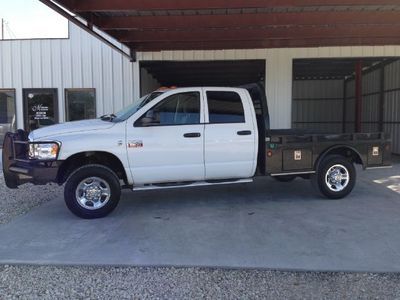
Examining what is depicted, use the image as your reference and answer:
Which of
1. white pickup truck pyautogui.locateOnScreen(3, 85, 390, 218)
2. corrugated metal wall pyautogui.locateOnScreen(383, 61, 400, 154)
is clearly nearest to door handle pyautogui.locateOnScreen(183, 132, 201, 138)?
white pickup truck pyautogui.locateOnScreen(3, 85, 390, 218)

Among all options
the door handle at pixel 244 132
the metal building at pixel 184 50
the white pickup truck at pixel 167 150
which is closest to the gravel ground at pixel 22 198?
the white pickup truck at pixel 167 150

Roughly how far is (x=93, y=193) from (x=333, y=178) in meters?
4.40

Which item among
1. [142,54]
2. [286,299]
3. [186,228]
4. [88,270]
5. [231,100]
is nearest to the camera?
[286,299]

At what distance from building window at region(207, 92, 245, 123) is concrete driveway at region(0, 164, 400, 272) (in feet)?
5.10

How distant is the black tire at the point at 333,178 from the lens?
7.98 m

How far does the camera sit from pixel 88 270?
15.5ft

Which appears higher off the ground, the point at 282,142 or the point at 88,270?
the point at 282,142

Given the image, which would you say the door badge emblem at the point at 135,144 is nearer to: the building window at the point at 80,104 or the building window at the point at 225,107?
the building window at the point at 225,107

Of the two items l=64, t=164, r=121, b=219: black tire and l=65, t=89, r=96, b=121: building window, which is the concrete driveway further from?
l=65, t=89, r=96, b=121: building window

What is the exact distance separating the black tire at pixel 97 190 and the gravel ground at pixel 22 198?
1208 mm

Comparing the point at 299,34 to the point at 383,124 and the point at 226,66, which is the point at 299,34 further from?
the point at 383,124

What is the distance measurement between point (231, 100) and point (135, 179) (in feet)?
7.03

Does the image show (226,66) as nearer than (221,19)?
No

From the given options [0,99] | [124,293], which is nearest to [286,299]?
[124,293]
